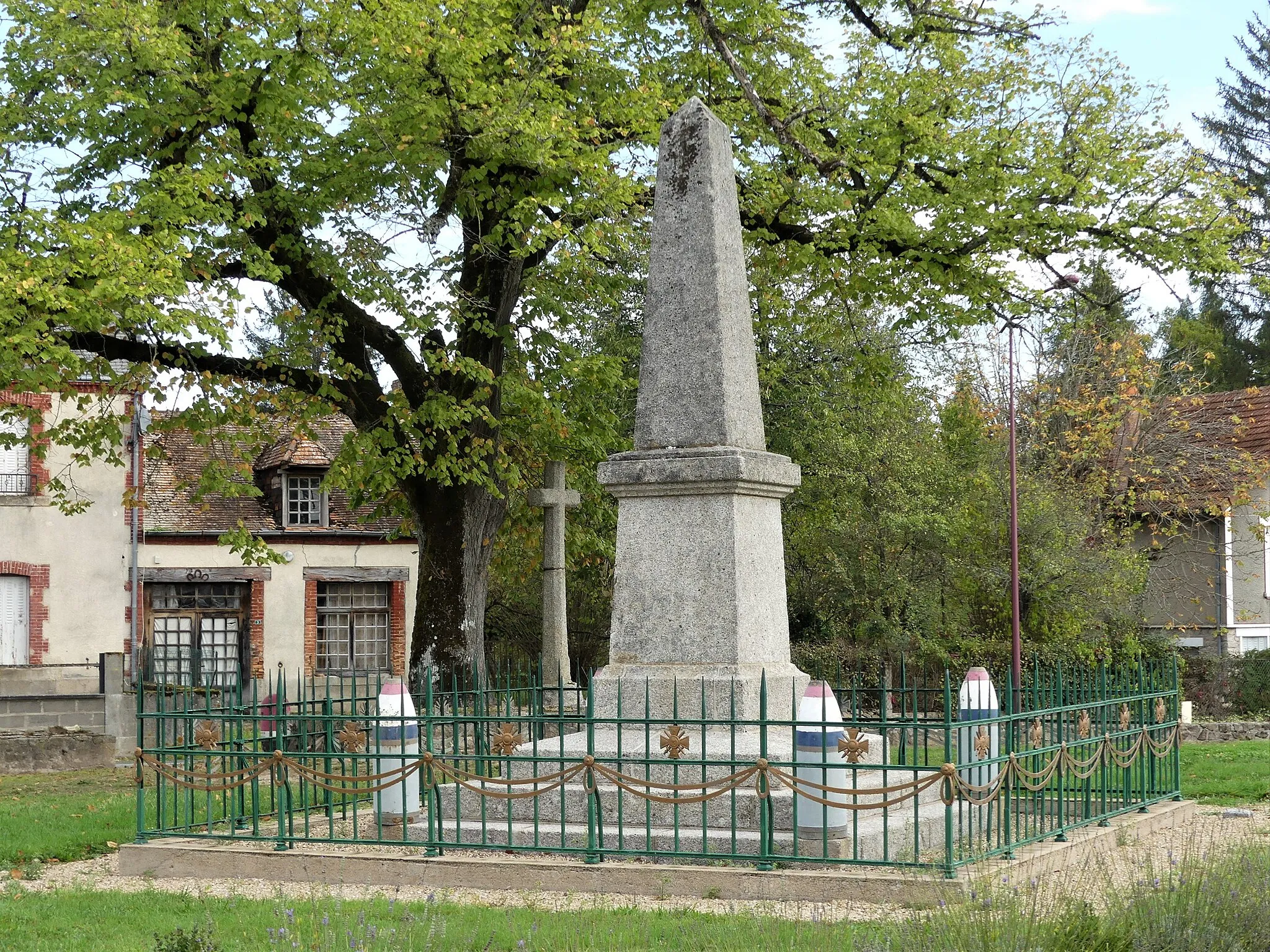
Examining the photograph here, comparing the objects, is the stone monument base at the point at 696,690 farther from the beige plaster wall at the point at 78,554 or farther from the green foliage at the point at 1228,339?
the green foliage at the point at 1228,339

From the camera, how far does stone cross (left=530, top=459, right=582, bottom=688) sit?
53.9ft

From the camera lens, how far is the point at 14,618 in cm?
3008

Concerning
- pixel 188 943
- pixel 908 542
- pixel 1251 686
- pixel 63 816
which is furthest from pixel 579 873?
pixel 1251 686

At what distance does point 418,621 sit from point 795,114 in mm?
7154

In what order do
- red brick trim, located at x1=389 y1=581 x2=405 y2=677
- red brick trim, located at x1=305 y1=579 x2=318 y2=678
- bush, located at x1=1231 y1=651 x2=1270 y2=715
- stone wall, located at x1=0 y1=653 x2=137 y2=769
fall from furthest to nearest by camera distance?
red brick trim, located at x1=389 y1=581 x2=405 y2=677
red brick trim, located at x1=305 y1=579 x2=318 y2=678
bush, located at x1=1231 y1=651 x2=1270 y2=715
stone wall, located at x1=0 y1=653 x2=137 y2=769

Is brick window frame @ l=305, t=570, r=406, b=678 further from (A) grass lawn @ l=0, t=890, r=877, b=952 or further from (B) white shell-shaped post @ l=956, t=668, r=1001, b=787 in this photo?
(A) grass lawn @ l=0, t=890, r=877, b=952

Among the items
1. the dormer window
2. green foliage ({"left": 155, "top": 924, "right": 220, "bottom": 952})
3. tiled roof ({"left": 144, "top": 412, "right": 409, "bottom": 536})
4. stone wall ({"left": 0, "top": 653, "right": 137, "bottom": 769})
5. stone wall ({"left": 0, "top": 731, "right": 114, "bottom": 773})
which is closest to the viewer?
green foliage ({"left": 155, "top": 924, "right": 220, "bottom": 952})

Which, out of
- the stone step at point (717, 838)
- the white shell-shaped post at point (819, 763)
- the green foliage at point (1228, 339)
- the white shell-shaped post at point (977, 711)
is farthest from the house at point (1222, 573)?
the white shell-shaped post at point (819, 763)

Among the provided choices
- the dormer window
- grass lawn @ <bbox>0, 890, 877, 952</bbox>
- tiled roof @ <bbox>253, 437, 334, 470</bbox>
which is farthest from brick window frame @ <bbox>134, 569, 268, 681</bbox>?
grass lawn @ <bbox>0, 890, 877, 952</bbox>

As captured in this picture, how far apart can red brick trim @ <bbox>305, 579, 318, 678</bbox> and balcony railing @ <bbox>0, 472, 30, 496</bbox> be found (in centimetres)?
626

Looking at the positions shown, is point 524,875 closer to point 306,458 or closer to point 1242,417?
point 306,458

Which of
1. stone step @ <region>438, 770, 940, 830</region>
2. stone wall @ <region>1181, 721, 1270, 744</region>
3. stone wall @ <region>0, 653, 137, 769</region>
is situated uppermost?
stone step @ <region>438, 770, 940, 830</region>

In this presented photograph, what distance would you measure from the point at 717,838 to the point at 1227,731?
17693 millimetres

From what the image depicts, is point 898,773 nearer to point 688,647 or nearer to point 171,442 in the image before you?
point 688,647
